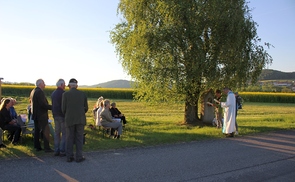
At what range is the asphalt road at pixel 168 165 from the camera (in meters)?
6.36

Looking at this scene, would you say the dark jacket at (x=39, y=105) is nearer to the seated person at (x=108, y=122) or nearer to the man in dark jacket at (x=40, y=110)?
the man in dark jacket at (x=40, y=110)

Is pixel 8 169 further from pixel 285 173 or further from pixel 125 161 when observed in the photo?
pixel 285 173

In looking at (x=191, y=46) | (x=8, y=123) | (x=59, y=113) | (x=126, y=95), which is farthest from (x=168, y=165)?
(x=126, y=95)

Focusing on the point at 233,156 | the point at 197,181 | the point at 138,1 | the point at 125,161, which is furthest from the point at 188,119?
the point at 197,181

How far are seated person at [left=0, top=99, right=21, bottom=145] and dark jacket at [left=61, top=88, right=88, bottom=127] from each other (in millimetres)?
2800

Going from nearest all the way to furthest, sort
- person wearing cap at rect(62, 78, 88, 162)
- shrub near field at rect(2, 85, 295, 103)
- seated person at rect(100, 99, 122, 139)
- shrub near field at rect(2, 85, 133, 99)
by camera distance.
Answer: person wearing cap at rect(62, 78, 88, 162) < seated person at rect(100, 99, 122, 139) < shrub near field at rect(2, 85, 133, 99) < shrub near field at rect(2, 85, 295, 103)

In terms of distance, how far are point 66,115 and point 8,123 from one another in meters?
3.14

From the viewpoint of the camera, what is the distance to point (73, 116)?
763cm

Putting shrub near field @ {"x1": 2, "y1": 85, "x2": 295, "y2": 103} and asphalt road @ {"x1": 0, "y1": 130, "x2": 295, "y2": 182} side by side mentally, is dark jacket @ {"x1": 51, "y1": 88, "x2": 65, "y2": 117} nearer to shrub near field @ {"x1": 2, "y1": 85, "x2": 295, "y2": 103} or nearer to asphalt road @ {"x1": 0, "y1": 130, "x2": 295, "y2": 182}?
asphalt road @ {"x1": 0, "y1": 130, "x2": 295, "y2": 182}

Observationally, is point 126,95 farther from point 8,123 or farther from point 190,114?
point 8,123

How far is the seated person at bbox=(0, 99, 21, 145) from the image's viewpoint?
9641mm

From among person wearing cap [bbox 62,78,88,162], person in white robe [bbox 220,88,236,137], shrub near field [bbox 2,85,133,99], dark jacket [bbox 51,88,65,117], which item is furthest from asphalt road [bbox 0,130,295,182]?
shrub near field [bbox 2,85,133,99]

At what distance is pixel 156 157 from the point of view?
8.12m

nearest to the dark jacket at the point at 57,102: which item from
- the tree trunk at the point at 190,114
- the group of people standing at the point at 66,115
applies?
the group of people standing at the point at 66,115
